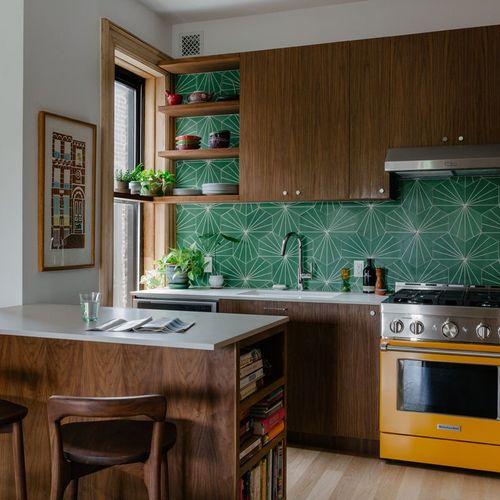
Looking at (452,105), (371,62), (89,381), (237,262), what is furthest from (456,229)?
(89,381)

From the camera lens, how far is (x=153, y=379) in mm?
2432

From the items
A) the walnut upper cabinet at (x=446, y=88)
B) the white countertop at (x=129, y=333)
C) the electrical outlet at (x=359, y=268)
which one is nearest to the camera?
the white countertop at (x=129, y=333)

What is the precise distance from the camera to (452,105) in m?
3.62

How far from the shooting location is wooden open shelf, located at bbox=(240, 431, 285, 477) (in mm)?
2375

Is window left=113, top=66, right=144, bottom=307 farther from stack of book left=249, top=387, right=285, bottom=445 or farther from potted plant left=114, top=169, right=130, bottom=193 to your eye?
stack of book left=249, top=387, right=285, bottom=445

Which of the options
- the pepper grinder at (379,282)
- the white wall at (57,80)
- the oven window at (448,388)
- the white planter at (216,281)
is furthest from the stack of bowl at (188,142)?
the oven window at (448,388)

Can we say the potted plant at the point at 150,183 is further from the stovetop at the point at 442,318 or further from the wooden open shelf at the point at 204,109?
the stovetop at the point at 442,318

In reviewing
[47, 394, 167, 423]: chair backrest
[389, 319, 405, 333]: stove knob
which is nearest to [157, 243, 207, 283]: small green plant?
[389, 319, 405, 333]: stove knob

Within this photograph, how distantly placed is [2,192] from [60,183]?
31 centimetres

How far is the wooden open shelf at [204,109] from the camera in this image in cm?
422

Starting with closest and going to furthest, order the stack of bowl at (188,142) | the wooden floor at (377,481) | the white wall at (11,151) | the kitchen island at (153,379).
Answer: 1. the kitchen island at (153,379)
2. the wooden floor at (377,481)
3. the white wall at (11,151)
4. the stack of bowl at (188,142)

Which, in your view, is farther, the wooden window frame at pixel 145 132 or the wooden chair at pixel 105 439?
the wooden window frame at pixel 145 132

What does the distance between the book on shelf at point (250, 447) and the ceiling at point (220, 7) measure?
9.49 feet

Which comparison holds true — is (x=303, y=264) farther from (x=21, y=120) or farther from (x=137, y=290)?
(x=21, y=120)
